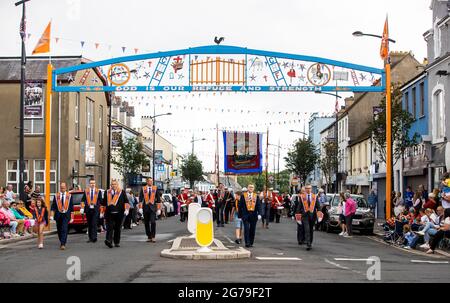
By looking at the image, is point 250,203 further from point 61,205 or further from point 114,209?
point 61,205

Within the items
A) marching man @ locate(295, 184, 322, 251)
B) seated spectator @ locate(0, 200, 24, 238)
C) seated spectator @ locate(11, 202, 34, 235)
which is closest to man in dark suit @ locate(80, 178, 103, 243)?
seated spectator @ locate(0, 200, 24, 238)

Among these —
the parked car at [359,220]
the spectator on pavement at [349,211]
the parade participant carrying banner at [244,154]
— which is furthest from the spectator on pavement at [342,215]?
the parade participant carrying banner at [244,154]

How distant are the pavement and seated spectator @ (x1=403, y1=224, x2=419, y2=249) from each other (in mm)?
467

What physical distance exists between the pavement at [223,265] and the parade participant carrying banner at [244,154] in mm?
34647

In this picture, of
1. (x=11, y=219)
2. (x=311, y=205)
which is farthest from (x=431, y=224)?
(x=11, y=219)

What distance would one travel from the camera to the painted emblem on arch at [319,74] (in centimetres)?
2780

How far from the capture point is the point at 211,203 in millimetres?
34500

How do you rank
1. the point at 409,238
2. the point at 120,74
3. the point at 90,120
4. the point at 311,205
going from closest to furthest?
the point at 311,205 < the point at 409,238 < the point at 120,74 < the point at 90,120

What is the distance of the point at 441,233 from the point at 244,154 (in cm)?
3689

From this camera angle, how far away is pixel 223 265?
47.1 feet

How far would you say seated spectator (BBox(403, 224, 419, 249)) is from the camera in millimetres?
21086

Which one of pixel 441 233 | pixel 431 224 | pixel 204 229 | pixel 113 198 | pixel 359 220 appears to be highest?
pixel 113 198
